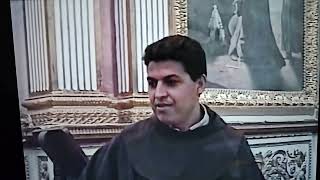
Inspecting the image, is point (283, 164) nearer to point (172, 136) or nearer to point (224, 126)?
point (224, 126)

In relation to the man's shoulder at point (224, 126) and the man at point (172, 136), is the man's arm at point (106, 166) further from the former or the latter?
the man's shoulder at point (224, 126)

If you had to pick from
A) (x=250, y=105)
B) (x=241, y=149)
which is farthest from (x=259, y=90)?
(x=241, y=149)

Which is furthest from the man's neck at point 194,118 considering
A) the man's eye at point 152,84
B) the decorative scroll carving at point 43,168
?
the decorative scroll carving at point 43,168

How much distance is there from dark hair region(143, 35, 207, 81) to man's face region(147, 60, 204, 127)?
0.01m

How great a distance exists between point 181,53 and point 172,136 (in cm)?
18

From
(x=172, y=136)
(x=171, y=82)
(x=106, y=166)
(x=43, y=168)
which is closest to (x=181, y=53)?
(x=171, y=82)

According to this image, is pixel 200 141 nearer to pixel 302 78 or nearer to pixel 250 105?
pixel 250 105

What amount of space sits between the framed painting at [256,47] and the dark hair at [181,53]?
22 millimetres

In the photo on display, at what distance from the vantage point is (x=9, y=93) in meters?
1.15

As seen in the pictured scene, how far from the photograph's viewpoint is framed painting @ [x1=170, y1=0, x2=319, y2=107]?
44.9 inches

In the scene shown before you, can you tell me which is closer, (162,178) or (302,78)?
(162,178)

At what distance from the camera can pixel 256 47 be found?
1.20 metres

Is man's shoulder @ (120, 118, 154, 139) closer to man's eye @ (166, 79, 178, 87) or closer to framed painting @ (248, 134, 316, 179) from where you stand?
man's eye @ (166, 79, 178, 87)

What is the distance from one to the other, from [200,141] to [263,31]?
0.31m
